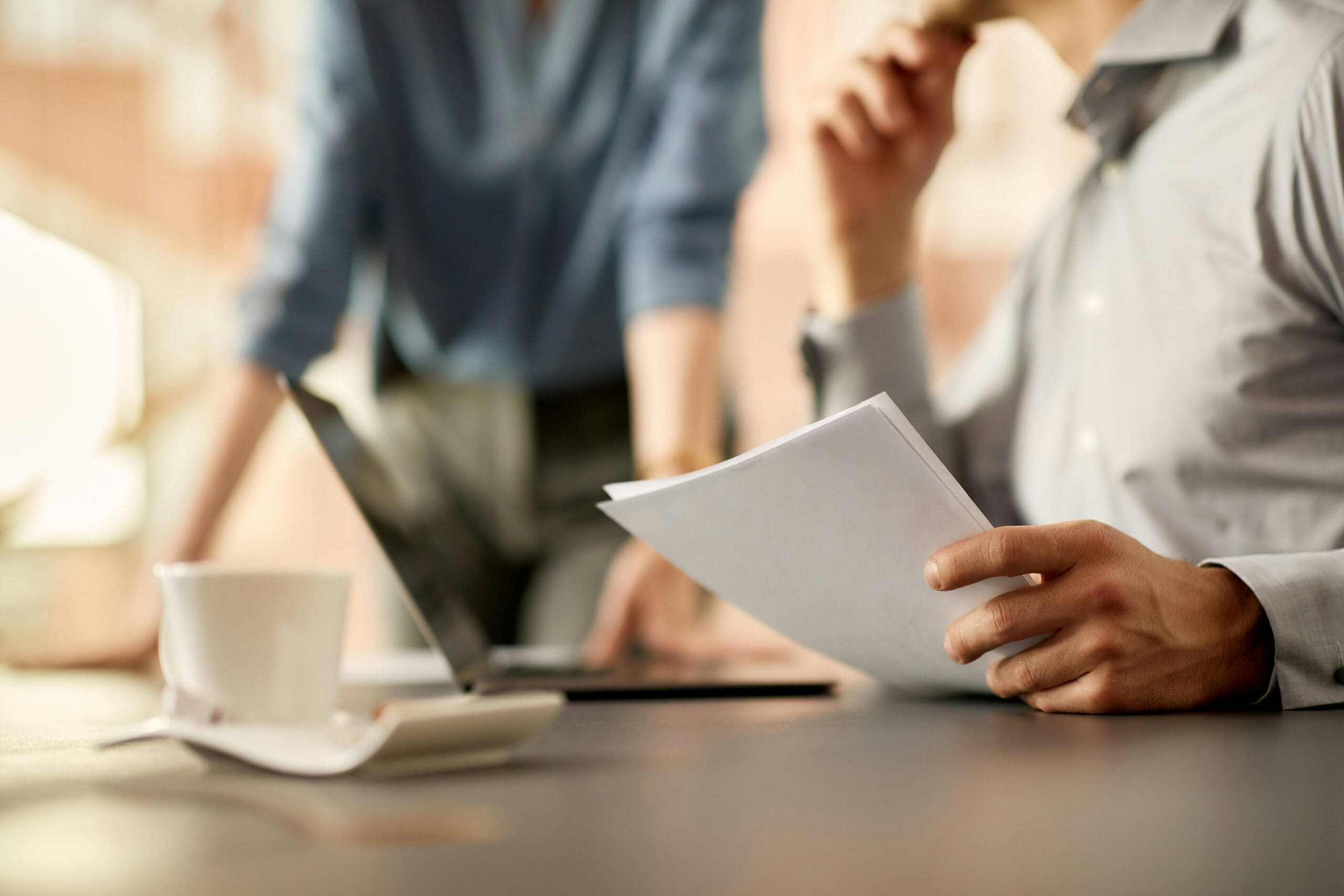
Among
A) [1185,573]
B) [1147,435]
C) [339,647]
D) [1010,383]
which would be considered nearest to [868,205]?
[1010,383]

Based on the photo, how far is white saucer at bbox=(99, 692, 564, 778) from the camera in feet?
1.15

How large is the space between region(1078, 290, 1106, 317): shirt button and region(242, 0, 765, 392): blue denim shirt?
2.20 ft

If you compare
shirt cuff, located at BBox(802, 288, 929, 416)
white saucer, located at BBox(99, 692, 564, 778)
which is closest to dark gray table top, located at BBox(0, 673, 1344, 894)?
white saucer, located at BBox(99, 692, 564, 778)

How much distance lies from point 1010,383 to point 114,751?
863 millimetres

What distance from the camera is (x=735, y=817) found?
0.30 metres

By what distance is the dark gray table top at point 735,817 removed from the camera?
0.76 ft

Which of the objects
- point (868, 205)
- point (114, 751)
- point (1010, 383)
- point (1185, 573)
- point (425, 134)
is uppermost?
point (425, 134)

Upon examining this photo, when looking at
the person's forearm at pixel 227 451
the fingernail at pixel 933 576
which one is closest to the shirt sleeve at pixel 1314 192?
the fingernail at pixel 933 576

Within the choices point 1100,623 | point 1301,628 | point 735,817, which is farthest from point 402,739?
point 1301,628

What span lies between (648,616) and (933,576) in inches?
31.5

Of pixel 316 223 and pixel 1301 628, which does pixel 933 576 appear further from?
pixel 316 223

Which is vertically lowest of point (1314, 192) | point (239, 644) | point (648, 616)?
point (648, 616)

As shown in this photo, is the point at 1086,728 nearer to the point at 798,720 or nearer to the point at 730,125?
the point at 798,720

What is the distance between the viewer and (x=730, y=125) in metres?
1.61
